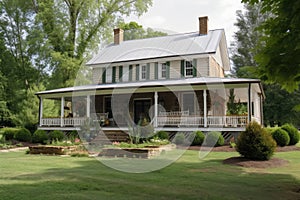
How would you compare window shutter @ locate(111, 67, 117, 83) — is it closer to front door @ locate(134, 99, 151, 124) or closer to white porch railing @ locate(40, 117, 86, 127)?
front door @ locate(134, 99, 151, 124)

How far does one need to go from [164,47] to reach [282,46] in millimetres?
19287

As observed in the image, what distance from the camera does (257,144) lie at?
10883 millimetres

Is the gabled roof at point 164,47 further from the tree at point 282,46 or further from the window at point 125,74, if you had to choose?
the tree at point 282,46

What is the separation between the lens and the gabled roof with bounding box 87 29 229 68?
22291 millimetres

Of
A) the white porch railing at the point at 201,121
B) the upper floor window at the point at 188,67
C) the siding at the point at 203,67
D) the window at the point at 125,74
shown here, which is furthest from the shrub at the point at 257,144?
the window at the point at 125,74

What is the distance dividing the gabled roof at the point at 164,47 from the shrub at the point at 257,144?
10.8 metres

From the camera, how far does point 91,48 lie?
33.1 meters

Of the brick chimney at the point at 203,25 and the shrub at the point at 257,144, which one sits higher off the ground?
the brick chimney at the point at 203,25

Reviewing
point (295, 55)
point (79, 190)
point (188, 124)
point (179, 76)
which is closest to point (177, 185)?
point (79, 190)

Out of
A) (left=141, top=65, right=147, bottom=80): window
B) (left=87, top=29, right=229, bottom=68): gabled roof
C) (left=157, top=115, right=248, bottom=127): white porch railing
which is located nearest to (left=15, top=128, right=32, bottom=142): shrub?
(left=87, top=29, right=229, bottom=68): gabled roof

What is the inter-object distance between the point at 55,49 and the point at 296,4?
31208 millimetres

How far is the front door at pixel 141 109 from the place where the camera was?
22281mm

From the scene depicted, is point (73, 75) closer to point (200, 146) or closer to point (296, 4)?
point (200, 146)

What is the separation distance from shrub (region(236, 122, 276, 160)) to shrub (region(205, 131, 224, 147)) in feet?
16.2
